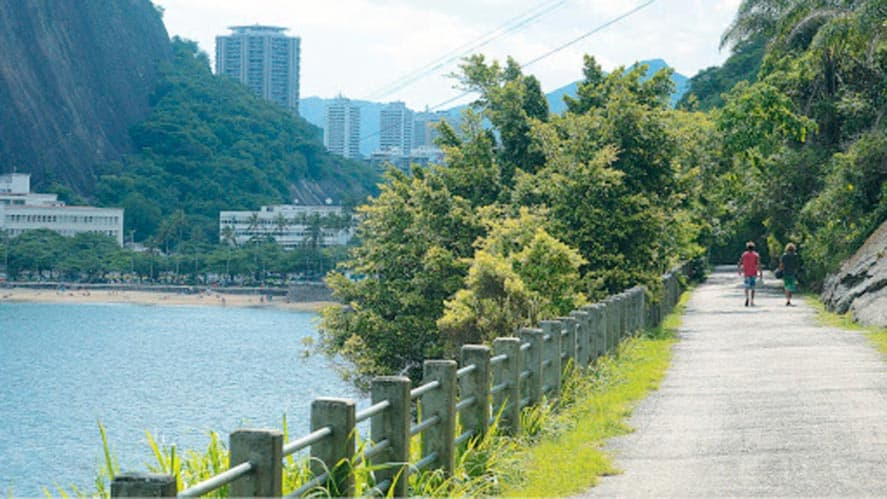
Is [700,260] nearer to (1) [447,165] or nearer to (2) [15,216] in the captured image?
(1) [447,165]

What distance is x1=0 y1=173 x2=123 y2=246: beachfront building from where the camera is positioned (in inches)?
6629

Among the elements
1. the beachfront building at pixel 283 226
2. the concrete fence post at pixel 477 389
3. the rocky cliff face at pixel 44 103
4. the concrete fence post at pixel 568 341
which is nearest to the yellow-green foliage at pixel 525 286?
the concrete fence post at pixel 568 341

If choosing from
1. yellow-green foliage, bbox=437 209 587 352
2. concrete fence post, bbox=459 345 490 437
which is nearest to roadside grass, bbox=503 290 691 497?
concrete fence post, bbox=459 345 490 437

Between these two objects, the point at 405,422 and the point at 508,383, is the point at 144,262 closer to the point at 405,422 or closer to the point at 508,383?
the point at 508,383

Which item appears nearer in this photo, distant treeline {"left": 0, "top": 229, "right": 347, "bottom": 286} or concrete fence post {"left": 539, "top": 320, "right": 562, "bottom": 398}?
concrete fence post {"left": 539, "top": 320, "right": 562, "bottom": 398}

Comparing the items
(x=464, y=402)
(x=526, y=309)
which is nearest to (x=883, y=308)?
(x=526, y=309)

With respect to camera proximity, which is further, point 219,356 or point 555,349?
point 219,356

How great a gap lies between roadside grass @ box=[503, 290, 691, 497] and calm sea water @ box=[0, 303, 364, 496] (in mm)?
7801

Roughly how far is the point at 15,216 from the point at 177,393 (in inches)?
4321

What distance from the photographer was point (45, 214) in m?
170

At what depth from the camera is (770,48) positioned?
140 ft

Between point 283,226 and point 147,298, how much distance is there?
32.3m

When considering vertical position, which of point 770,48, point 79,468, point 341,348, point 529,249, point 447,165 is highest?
point 770,48

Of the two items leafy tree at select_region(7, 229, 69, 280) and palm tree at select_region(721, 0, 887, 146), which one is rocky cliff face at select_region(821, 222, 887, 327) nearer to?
palm tree at select_region(721, 0, 887, 146)
